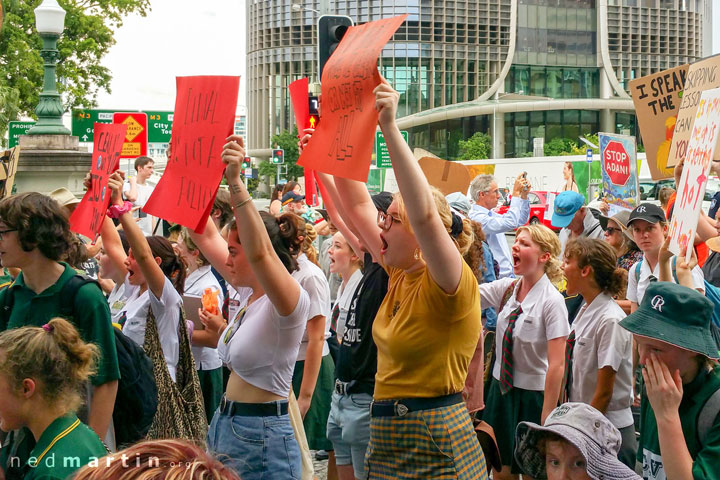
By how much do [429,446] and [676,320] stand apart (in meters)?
0.99

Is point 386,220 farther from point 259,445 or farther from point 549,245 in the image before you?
point 549,245

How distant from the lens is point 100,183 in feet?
14.8

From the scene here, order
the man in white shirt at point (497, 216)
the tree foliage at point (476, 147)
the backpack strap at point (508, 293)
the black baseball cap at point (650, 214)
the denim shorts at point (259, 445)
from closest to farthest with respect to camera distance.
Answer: the denim shorts at point (259, 445), the backpack strap at point (508, 293), the black baseball cap at point (650, 214), the man in white shirt at point (497, 216), the tree foliage at point (476, 147)

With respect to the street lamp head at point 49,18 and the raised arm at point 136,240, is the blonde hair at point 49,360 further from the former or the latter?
the street lamp head at point 49,18

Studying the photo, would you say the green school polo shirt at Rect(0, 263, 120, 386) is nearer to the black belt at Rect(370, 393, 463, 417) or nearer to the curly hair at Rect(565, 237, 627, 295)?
the black belt at Rect(370, 393, 463, 417)

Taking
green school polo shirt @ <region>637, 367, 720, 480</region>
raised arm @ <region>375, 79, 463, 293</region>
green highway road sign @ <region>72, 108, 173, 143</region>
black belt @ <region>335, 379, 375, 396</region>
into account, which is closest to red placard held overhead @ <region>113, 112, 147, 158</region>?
green highway road sign @ <region>72, 108, 173, 143</region>

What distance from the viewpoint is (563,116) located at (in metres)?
85.4

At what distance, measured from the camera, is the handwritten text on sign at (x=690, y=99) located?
509 centimetres

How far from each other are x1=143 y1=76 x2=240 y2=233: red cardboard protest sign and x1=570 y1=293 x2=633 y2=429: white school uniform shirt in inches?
94.9

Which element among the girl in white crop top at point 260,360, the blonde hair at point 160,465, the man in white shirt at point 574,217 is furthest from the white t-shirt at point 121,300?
the man in white shirt at point 574,217

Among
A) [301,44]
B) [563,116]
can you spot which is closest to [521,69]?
[563,116]

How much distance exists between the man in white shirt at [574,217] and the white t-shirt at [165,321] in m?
4.52

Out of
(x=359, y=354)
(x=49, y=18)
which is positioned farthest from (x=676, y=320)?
(x=49, y=18)

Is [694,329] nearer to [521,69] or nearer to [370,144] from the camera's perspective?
[370,144]
